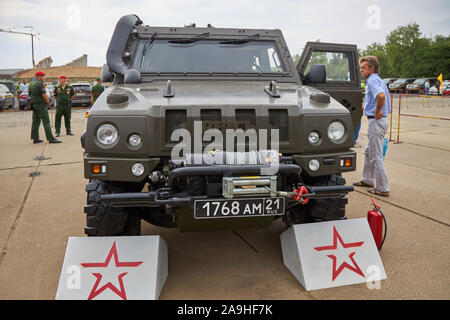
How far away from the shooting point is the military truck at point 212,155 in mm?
2502

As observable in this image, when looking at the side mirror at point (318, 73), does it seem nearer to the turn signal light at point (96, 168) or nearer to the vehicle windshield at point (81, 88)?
the turn signal light at point (96, 168)

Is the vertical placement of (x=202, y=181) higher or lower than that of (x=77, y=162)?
higher

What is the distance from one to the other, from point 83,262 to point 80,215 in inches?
69.5

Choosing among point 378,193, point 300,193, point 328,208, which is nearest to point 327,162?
point 300,193

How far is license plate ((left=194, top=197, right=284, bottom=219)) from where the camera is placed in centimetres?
247

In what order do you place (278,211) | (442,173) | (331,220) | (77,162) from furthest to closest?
(77,162) → (442,173) → (331,220) → (278,211)

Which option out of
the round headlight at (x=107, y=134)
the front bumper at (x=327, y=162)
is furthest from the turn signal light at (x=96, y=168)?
the front bumper at (x=327, y=162)

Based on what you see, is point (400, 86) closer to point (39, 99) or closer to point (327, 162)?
point (39, 99)

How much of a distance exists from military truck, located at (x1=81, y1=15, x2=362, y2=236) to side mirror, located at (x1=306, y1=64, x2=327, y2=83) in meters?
0.48

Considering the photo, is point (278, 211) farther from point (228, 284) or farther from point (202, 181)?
point (228, 284)


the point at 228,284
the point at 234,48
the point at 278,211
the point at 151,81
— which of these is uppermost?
the point at 234,48

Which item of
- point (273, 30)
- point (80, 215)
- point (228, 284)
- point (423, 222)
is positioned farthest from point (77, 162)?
point (423, 222)

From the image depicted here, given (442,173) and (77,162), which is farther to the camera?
(77,162)
